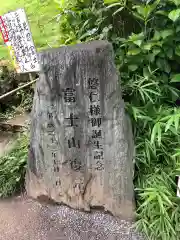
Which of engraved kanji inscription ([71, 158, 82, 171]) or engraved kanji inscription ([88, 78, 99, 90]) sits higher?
engraved kanji inscription ([88, 78, 99, 90])

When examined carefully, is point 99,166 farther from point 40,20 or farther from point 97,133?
point 40,20

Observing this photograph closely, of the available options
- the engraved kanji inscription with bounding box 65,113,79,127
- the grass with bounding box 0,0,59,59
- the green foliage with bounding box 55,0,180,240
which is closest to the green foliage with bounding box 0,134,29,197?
the engraved kanji inscription with bounding box 65,113,79,127

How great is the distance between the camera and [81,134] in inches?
99.1

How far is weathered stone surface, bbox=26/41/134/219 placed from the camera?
2.26 meters

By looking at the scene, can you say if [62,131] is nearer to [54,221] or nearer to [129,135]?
[129,135]

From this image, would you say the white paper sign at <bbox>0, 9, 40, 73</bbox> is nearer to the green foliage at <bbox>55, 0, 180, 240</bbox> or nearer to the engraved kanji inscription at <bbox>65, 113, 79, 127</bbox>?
the green foliage at <bbox>55, 0, 180, 240</bbox>

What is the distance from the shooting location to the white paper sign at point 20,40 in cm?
352

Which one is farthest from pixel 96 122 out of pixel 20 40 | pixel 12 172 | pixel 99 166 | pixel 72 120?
pixel 20 40

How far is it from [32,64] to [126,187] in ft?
6.59

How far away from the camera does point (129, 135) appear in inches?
98.7

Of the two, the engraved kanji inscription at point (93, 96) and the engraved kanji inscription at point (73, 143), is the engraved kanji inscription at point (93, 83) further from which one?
the engraved kanji inscription at point (73, 143)

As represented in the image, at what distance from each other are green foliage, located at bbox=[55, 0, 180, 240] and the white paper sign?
0.87m

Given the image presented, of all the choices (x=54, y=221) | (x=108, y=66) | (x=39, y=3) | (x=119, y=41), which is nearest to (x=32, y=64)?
(x=119, y=41)

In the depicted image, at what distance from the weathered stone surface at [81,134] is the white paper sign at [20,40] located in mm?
1258
